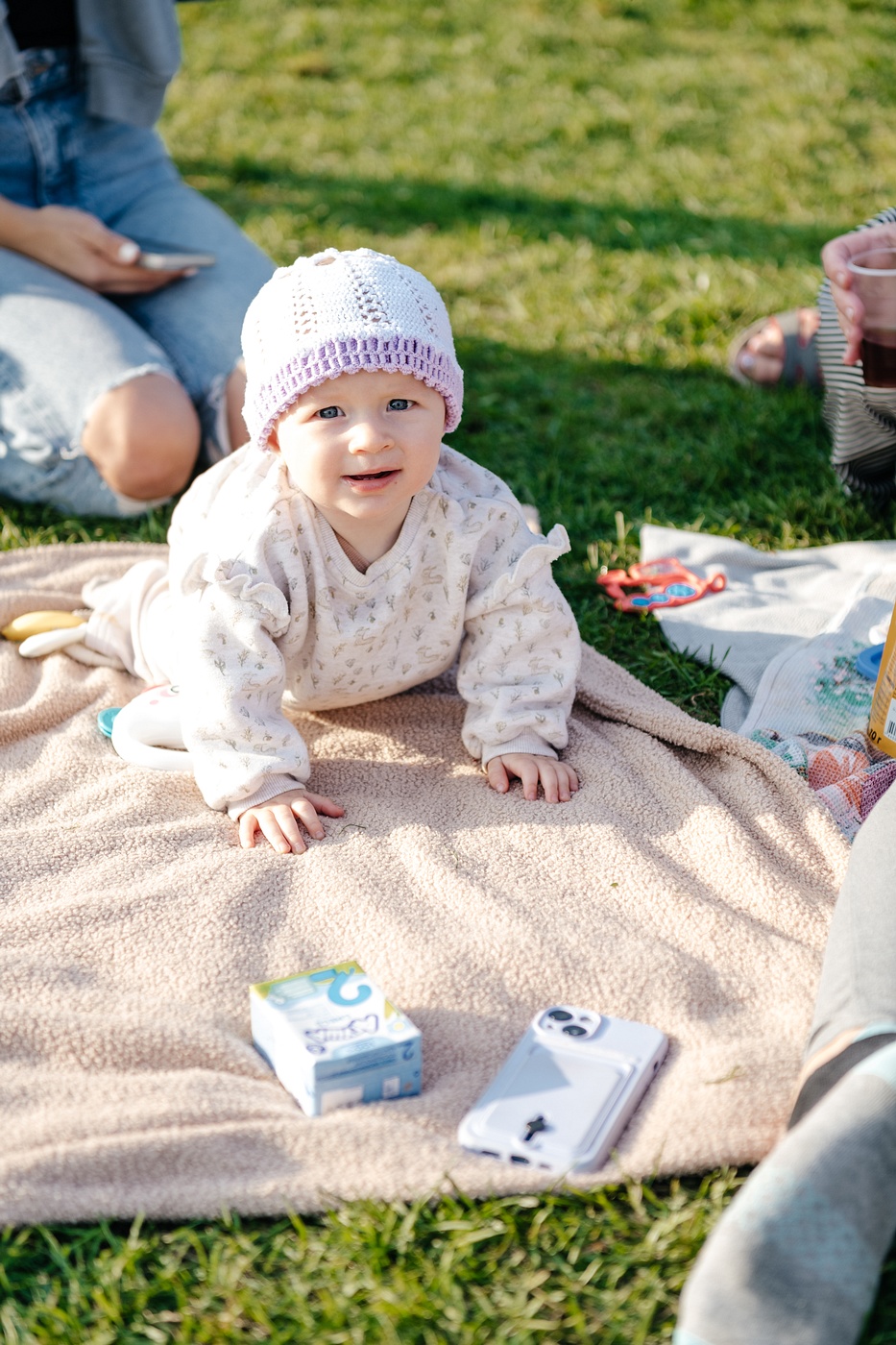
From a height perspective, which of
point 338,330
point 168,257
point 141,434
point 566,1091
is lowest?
point 566,1091

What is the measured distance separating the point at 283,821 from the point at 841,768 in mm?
1026

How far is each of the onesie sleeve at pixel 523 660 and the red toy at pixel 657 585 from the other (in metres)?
0.53

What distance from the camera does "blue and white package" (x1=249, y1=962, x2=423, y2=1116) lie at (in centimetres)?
184

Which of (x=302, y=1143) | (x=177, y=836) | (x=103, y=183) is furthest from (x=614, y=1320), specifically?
(x=103, y=183)

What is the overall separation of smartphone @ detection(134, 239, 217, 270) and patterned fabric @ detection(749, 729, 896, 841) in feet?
6.84

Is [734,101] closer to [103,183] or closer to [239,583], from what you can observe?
[103,183]

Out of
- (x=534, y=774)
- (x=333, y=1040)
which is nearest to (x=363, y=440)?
(x=534, y=774)

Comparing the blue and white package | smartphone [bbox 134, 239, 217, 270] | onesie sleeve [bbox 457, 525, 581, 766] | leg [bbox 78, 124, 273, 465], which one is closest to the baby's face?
onesie sleeve [bbox 457, 525, 581, 766]

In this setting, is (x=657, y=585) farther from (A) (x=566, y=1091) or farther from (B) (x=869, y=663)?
(A) (x=566, y=1091)

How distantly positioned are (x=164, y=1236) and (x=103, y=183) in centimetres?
311

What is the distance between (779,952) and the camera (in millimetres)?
2145

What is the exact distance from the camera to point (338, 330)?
2232mm

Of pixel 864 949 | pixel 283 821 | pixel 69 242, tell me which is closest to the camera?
pixel 864 949

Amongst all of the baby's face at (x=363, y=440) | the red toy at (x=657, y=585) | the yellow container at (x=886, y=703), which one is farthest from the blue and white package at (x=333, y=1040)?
the red toy at (x=657, y=585)
